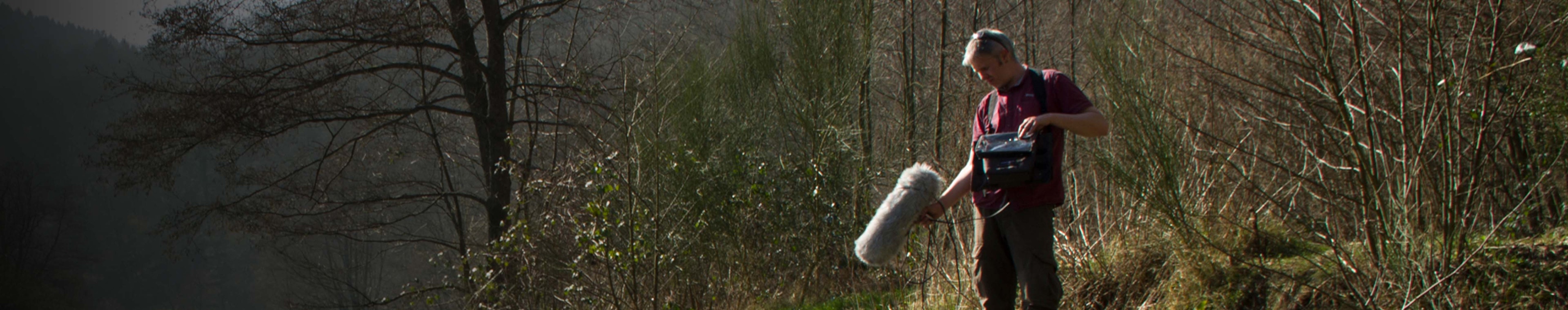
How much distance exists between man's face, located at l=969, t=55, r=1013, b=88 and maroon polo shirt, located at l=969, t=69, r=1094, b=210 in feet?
0.15

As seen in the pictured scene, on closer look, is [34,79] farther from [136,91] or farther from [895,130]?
[895,130]

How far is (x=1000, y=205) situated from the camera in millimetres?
3018

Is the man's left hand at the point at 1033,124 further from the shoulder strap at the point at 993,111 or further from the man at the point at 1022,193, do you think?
the shoulder strap at the point at 993,111

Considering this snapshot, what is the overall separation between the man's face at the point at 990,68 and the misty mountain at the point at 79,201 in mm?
34047

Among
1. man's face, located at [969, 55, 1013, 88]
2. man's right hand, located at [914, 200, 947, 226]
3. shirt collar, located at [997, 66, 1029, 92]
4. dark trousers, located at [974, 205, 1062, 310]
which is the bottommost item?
dark trousers, located at [974, 205, 1062, 310]

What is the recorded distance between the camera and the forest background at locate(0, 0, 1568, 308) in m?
3.52

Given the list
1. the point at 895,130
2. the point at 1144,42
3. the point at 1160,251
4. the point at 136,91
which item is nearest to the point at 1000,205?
the point at 1160,251

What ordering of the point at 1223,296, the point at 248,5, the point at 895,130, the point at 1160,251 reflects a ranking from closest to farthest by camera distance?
the point at 1223,296 → the point at 1160,251 → the point at 895,130 → the point at 248,5

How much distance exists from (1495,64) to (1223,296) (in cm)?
128

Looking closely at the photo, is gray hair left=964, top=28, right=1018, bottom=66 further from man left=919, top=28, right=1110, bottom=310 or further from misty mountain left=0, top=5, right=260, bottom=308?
misty mountain left=0, top=5, right=260, bottom=308

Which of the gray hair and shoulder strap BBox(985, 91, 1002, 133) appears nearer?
the gray hair

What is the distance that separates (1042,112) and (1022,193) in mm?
252

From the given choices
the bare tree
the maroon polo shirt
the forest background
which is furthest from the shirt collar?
the bare tree

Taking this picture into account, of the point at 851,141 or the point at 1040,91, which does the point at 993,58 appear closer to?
the point at 1040,91
